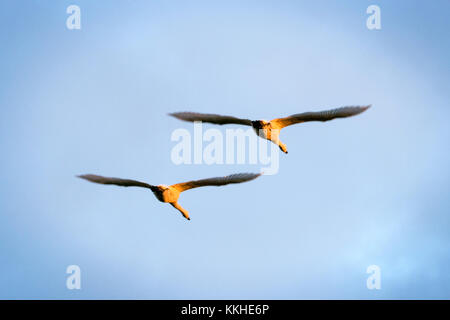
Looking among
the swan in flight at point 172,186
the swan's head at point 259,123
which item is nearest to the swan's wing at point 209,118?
the swan's head at point 259,123

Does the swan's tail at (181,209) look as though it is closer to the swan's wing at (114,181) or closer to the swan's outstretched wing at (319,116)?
the swan's wing at (114,181)

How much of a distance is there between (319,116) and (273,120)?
2692mm

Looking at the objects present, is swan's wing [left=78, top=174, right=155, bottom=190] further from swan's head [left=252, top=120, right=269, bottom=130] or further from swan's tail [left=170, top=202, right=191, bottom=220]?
swan's head [left=252, top=120, right=269, bottom=130]

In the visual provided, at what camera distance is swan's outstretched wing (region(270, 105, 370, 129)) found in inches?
1547

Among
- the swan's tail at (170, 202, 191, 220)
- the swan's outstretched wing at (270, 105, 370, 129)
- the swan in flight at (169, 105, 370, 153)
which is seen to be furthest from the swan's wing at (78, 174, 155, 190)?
the swan's outstretched wing at (270, 105, 370, 129)

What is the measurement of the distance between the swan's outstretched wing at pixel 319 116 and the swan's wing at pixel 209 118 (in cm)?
183

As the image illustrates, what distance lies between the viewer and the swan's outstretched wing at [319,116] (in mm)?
39281

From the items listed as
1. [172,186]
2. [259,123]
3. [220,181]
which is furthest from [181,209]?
[259,123]

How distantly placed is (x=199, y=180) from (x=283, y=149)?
5.88 metres

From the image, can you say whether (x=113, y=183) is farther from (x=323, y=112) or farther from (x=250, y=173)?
(x=323, y=112)

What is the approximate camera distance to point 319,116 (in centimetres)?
4009
